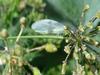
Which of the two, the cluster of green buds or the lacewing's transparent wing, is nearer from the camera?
the cluster of green buds

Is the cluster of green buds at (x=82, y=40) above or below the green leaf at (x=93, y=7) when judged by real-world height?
below

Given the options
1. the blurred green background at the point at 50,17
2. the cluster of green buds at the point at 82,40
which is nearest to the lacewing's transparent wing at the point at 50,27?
the blurred green background at the point at 50,17

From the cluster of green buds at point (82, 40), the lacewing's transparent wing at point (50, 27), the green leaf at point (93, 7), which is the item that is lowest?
the cluster of green buds at point (82, 40)

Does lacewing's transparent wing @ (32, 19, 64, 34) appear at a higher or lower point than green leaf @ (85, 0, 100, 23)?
lower

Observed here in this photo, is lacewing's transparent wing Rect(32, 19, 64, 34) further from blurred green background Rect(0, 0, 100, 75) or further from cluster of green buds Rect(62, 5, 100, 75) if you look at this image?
cluster of green buds Rect(62, 5, 100, 75)

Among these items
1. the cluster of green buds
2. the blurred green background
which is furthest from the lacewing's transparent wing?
the cluster of green buds

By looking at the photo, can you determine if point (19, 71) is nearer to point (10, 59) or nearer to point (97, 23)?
point (10, 59)

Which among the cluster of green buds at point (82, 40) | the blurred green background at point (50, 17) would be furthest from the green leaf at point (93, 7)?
the cluster of green buds at point (82, 40)

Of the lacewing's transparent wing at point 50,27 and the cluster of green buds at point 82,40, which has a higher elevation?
the lacewing's transparent wing at point 50,27

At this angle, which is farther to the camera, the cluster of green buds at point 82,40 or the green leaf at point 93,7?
the green leaf at point 93,7

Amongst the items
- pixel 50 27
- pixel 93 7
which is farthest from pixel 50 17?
pixel 93 7

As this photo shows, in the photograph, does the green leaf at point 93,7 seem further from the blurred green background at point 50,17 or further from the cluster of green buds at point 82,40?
the cluster of green buds at point 82,40

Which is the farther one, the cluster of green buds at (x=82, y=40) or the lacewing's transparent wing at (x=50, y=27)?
the lacewing's transparent wing at (x=50, y=27)
